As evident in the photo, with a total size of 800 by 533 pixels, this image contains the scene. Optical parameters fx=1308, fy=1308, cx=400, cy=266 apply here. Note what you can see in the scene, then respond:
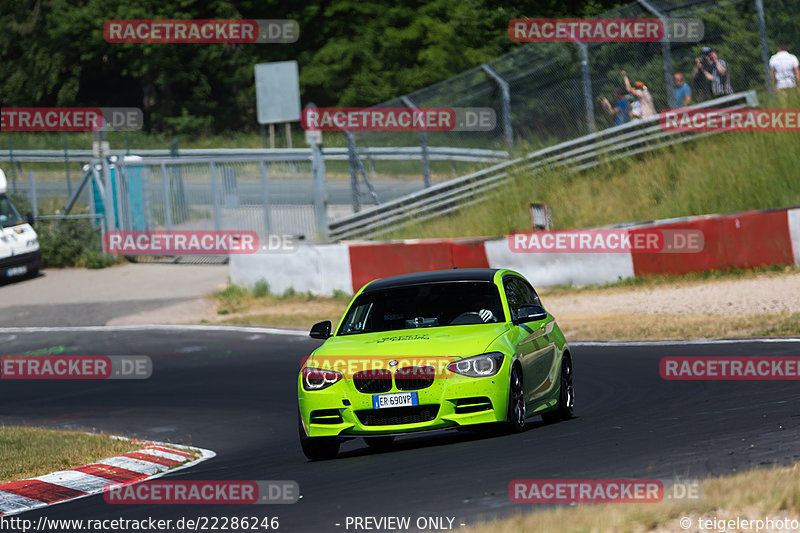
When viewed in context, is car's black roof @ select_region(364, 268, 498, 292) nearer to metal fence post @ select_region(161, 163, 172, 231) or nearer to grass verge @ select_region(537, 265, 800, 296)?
grass verge @ select_region(537, 265, 800, 296)

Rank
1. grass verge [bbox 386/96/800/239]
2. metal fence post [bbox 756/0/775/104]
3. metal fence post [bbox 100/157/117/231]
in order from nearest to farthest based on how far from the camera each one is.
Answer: metal fence post [bbox 756/0/775/104]
grass verge [bbox 386/96/800/239]
metal fence post [bbox 100/157/117/231]

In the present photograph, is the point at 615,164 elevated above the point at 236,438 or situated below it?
above

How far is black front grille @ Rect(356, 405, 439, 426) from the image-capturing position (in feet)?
31.4

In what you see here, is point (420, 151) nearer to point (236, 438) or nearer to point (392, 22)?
point (236, 438)

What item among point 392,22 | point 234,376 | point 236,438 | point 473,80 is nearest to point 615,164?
point 473,80

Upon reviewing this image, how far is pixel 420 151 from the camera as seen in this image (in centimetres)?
2745

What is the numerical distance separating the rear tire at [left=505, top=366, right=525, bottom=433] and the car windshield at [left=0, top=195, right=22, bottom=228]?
839 inches

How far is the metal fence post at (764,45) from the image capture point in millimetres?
23266

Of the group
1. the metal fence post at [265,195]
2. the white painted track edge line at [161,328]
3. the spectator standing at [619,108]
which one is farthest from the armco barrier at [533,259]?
the spectator standing at [619,108]

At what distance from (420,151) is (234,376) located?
10.9 metres

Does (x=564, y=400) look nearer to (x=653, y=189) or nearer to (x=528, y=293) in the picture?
(x=528, y=293)

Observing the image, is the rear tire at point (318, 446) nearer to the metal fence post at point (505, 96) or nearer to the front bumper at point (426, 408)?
the front bumper at point (426, 408)

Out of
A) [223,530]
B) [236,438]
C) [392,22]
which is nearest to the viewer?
[223,530]

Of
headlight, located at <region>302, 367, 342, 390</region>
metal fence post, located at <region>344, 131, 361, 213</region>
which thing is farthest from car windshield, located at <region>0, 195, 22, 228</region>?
headlight, located at <region>302, 367, 342, 390</region>
